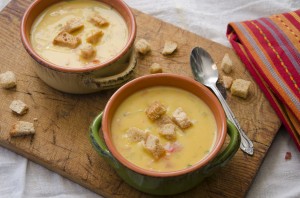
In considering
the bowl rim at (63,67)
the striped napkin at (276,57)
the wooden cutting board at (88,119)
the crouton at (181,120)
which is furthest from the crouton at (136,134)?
the striped napkin at (276,57)

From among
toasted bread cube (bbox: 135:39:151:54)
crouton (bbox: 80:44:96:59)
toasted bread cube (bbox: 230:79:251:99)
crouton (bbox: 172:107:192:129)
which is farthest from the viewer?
toasted bread cube (bbox: 135:39:151:54)

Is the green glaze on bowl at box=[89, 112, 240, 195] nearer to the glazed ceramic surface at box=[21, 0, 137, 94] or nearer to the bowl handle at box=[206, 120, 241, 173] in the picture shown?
the bowl handle at box=[206, 120, 241, 173]

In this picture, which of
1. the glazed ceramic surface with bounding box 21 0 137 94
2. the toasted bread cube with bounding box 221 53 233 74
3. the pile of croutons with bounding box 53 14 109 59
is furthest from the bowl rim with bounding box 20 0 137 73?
the toasted bread cube with bounding box 221 53 233 74

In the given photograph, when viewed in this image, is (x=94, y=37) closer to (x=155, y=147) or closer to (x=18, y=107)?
(x=18, y=107)

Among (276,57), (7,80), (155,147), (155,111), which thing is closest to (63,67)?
(7,80)

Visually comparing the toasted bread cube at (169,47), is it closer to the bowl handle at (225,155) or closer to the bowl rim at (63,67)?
the bowl rim at (63,67)
